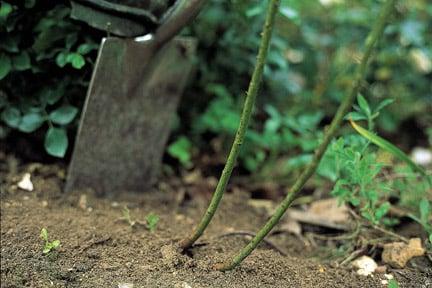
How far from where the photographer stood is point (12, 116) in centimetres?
196

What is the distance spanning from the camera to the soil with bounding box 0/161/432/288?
147cm

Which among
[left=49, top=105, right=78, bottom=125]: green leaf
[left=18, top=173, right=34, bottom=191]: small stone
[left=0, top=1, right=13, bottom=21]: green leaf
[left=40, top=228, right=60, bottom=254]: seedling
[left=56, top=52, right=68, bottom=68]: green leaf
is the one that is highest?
[left=0, top=1, right=13, bottom=21]: green leaf

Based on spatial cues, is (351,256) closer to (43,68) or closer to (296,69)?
(43,68)

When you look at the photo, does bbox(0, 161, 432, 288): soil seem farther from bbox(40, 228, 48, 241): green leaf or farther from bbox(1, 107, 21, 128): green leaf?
bbox(1, 107, 21, 128): green leaf

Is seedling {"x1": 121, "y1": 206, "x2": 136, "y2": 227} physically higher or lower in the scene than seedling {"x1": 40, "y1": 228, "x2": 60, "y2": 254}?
higher

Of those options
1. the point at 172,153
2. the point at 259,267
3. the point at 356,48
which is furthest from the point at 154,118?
the point at 356,48

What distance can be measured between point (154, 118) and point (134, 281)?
29.4 inches

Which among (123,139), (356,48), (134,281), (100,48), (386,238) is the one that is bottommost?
(134,281)

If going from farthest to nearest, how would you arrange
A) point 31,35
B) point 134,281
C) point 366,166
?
point 31,35 → point 366,166 → point 134,281

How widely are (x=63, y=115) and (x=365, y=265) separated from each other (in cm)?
100

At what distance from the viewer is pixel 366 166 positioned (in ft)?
5.25

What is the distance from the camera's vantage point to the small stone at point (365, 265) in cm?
162

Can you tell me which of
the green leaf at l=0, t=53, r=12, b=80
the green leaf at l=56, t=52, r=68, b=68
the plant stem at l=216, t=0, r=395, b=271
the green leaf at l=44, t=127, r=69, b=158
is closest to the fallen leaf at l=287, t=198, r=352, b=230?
the plant stem at l=216, t=0, r=395, b=271

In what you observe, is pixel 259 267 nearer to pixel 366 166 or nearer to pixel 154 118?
pixel 366 166
